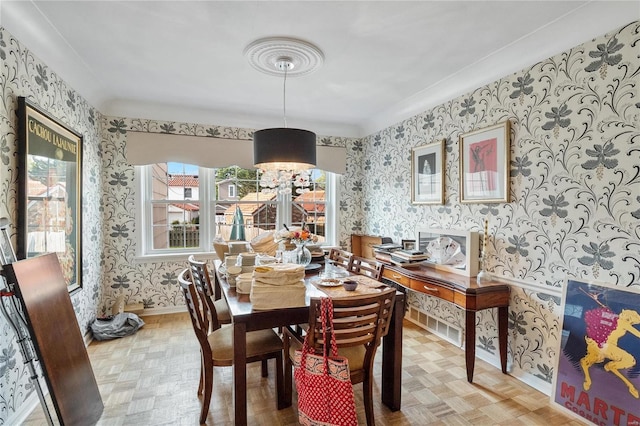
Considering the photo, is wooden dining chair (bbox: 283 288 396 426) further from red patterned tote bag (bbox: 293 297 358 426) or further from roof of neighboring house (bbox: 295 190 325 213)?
roof of neighboring house (bbox: 295 190 325 213)

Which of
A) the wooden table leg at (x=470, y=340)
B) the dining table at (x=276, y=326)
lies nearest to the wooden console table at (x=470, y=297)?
the wooden table leg at (x=470, y=340)

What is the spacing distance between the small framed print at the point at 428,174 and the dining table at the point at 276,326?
5.42 ft

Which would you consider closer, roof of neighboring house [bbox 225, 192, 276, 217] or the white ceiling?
the white ceiling

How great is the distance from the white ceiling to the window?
36.3 inches

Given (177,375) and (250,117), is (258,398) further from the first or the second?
(250,117)

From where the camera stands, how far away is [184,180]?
4.02 meters

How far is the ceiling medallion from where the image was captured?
2268 mm

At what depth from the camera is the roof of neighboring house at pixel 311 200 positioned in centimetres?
460

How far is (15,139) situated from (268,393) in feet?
7.67

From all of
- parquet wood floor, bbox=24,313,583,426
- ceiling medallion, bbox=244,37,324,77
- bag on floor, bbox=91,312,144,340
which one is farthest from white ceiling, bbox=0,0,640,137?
parquet wood floor, bbox=24,313,583,426

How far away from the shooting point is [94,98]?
10.4 feet

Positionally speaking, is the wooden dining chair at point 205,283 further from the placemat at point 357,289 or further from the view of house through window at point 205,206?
the view of house through window at point 205,206

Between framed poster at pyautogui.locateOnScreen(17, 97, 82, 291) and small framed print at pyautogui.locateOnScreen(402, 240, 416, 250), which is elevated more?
framed poster at pyautogui.locateOnScreen(17, 97, 82, 291)

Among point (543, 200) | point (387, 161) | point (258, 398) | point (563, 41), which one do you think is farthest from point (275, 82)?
point (258, 398)
